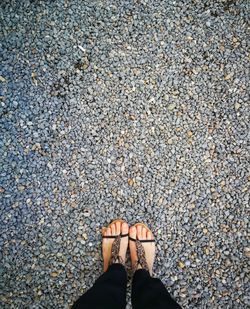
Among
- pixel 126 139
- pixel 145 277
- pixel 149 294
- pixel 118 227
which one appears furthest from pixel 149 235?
pixel 126 139

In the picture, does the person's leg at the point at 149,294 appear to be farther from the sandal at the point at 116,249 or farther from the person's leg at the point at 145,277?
the sandal at the point at 116,249

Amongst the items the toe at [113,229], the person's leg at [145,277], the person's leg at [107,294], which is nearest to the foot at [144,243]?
the person's leg at [145,277]

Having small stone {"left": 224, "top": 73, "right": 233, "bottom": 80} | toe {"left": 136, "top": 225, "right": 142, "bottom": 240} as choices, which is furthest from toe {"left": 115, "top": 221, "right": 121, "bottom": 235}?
small stone {"left": 224, "top": 73, "right": 233, "bottom": 80}

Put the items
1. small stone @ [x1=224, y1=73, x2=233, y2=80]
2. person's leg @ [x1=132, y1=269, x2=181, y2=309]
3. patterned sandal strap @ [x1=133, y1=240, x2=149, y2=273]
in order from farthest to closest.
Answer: small stone @ [x1=224, y1=73, x2=233, y2=80]
patterned sandal strap @ [x1=133, y1=240, x2=149, y2=273]
person's leg @ [x1=132, y1=269, x2=181, y2=309]

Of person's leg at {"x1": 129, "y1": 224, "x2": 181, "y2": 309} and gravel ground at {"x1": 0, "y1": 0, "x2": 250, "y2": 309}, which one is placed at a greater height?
gravel ground at {"x1": 0, "y1": 0, "x2": 250, "y2": 309}

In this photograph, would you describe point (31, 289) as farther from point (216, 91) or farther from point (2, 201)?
point (216, 91)

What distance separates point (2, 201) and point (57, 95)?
70cm

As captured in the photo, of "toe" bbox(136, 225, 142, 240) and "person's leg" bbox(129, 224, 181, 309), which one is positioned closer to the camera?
"person's leg" bbox(129, 224, 181, 309)

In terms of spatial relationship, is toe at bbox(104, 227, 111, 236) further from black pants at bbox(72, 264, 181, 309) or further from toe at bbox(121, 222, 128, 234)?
black pants at bbox(72, 264, 181, 309)

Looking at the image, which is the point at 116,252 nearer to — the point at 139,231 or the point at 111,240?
the point at 111,240

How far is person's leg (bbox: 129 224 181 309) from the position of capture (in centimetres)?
155

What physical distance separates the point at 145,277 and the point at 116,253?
10.7 inches

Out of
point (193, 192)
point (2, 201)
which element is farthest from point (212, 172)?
point (2, 201)

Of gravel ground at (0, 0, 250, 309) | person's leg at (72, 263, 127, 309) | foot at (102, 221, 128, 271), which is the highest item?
gravel ground at (0, 0, 250, 309)
